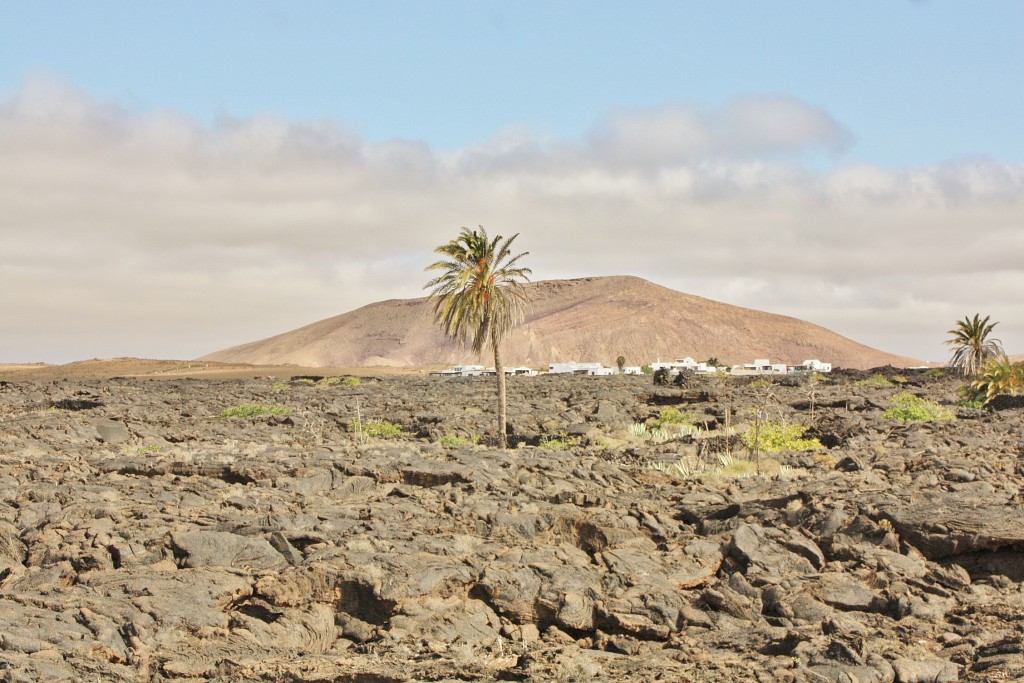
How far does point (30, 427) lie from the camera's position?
1034 inches

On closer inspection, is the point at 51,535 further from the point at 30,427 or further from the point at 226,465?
the point at 30,427

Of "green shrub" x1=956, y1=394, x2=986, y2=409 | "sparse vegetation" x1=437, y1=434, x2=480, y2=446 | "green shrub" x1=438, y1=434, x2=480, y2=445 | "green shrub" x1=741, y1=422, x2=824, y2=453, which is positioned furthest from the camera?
"green shrub" x1=956, y1=394, x2=986, y2=409

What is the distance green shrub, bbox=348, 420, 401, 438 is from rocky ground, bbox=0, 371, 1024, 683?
8096 millimetres

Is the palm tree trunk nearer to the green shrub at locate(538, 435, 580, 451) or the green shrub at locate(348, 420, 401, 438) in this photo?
the green shrub at locate(538, 435, 580, 451)

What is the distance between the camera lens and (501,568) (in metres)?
11.9

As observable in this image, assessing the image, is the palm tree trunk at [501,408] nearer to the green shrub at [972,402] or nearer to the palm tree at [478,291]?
the palm tree at [478,291]

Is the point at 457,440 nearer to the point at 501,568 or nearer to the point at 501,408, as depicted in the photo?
the point at 501,408

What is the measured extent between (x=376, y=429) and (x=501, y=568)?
19.3 m

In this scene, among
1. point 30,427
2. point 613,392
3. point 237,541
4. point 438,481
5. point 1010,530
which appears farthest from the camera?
point 613,392

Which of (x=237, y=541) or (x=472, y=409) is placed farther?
(x=472, y=409)

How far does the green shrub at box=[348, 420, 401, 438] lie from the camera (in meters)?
Result: 30.0

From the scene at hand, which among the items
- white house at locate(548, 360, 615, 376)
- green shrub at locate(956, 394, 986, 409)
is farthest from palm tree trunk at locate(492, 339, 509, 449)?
white house at locate(548, 360, 615, 376)

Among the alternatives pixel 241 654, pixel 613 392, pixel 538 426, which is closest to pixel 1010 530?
pixel 241 654

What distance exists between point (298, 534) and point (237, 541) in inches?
33.7
